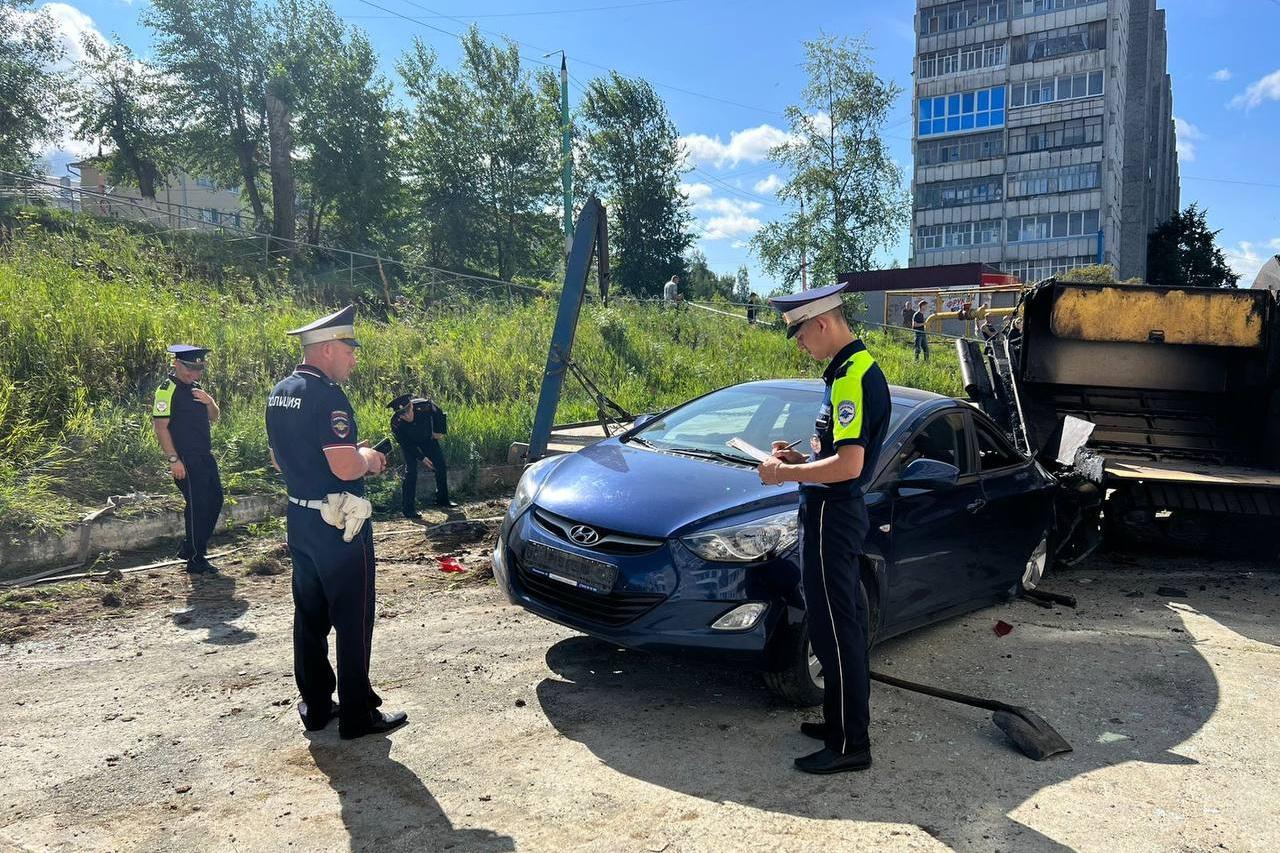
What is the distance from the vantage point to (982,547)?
4.98 meters

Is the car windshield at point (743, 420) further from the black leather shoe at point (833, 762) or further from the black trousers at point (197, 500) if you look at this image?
the black trousers at point (197, 500)

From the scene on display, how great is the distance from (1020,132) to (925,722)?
62.7 metres

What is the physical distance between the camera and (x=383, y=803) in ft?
10.1

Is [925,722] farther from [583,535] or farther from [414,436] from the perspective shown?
[414,436]

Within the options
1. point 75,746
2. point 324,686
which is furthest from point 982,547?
point 75,746

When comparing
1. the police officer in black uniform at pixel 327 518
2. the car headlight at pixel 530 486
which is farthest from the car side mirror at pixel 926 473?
the police officer in black uniform at pixel 327 518

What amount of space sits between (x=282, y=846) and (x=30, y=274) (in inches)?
473

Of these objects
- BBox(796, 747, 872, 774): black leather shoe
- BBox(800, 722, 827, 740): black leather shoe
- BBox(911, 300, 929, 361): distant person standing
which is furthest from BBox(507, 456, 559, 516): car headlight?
BBox(911, 300, 929, 361): distant person standing

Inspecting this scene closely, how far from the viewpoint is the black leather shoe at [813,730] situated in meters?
3.65

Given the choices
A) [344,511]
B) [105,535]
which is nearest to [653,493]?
[344,511]

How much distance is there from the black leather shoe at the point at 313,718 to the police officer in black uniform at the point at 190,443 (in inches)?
118

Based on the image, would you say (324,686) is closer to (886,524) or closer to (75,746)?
(75,746)

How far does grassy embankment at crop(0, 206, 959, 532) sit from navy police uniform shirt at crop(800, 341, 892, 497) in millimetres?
5815

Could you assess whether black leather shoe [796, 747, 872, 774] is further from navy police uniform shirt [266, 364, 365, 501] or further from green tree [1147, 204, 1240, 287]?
green tree [1147, 204, 1240, 287]
